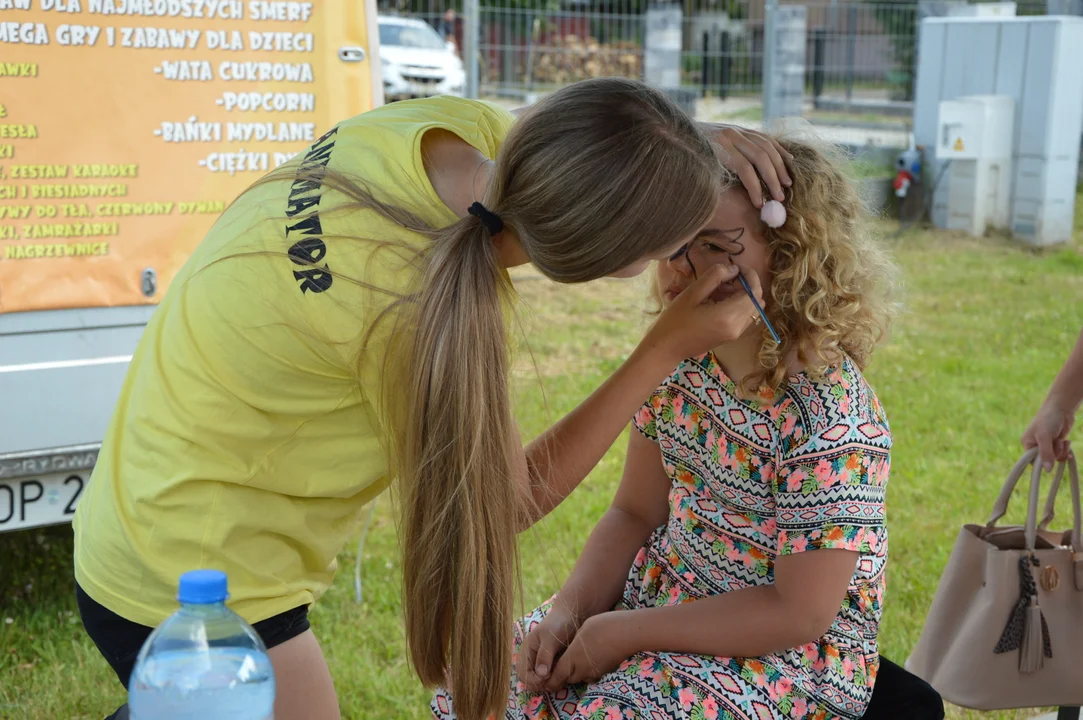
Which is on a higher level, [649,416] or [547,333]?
[649,416]

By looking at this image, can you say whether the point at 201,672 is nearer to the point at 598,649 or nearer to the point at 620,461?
the point at 598,649

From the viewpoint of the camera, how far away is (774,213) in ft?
6.35

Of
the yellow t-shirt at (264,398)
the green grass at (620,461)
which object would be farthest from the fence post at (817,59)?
the yellow t-shirt at (264,398)

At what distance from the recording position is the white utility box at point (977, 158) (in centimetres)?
934

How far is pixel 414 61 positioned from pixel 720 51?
3307mm

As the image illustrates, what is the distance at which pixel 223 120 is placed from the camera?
339 cm

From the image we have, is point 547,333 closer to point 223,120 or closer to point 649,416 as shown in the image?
point 223,120

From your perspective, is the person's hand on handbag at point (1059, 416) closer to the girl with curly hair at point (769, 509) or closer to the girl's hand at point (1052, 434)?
the girl's hand at point (1052, 434)

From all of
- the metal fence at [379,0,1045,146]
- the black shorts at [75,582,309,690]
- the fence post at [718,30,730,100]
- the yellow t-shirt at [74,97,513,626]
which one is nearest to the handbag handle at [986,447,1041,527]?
the yellow t-shirt at [74,97,513,626]

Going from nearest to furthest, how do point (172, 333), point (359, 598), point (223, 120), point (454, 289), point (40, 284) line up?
point (454, 289) → point (172, 333) → point (40, 284) → point (223, 120) → point (359, 598)

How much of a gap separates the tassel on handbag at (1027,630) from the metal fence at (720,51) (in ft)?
19.4

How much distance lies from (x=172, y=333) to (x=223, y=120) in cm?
188

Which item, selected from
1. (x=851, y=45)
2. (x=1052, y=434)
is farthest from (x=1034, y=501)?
(x=851, y=45)

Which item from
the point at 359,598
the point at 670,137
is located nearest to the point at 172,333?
the point at 670,137
